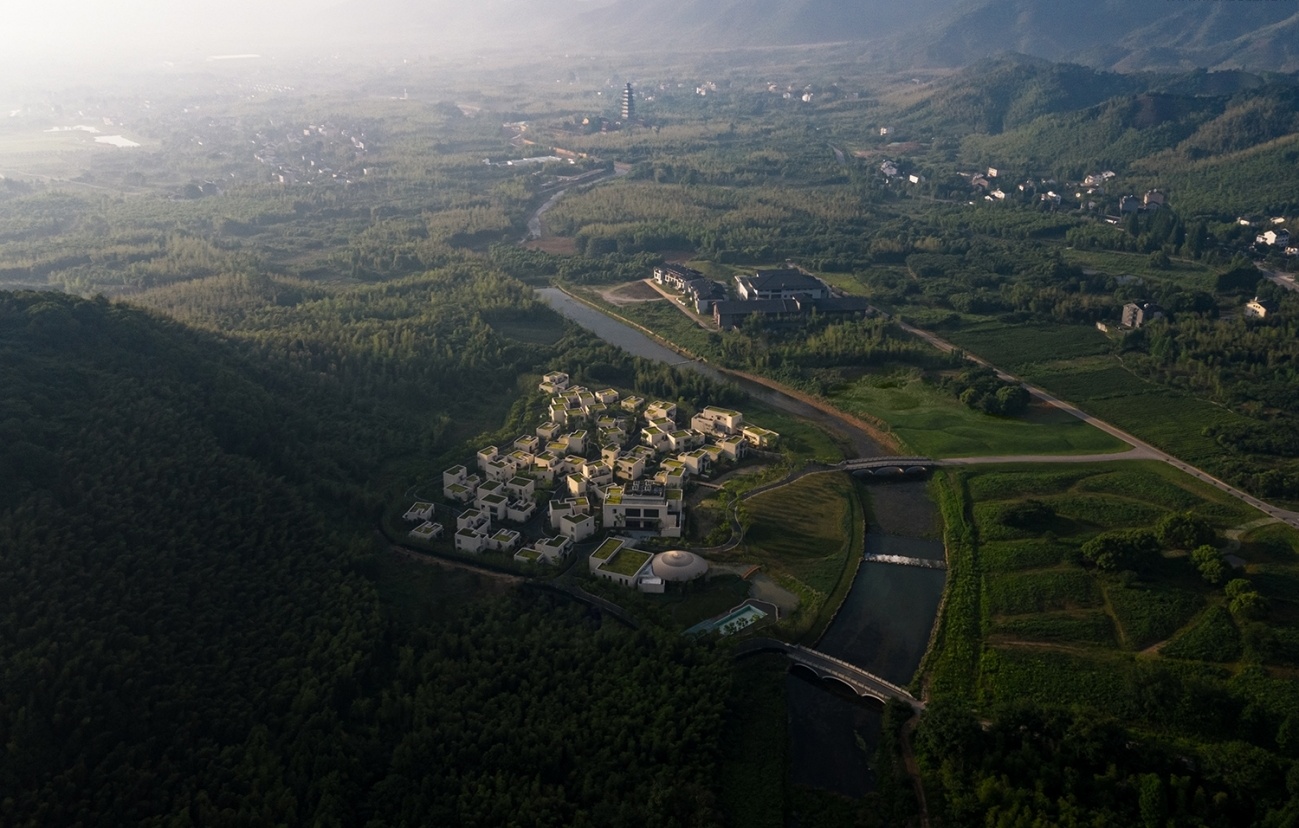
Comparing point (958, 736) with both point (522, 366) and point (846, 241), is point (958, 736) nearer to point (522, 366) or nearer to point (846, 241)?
point (522, 366)

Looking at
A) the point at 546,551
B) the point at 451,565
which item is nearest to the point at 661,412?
the point at 546,551

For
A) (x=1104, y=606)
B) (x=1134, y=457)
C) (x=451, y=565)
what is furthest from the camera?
(x=1134, y=457)

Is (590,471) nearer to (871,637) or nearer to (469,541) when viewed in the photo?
(469,541)

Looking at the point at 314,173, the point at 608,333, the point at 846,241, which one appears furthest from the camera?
the point at 314,173

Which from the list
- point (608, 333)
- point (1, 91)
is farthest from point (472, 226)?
point (1, 91)

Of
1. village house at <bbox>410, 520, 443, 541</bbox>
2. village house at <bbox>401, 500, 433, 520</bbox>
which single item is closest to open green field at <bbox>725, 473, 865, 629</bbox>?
village house at <bbox>410, 520, 443, 541</bbox>

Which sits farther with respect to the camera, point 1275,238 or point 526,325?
point 1275,238
